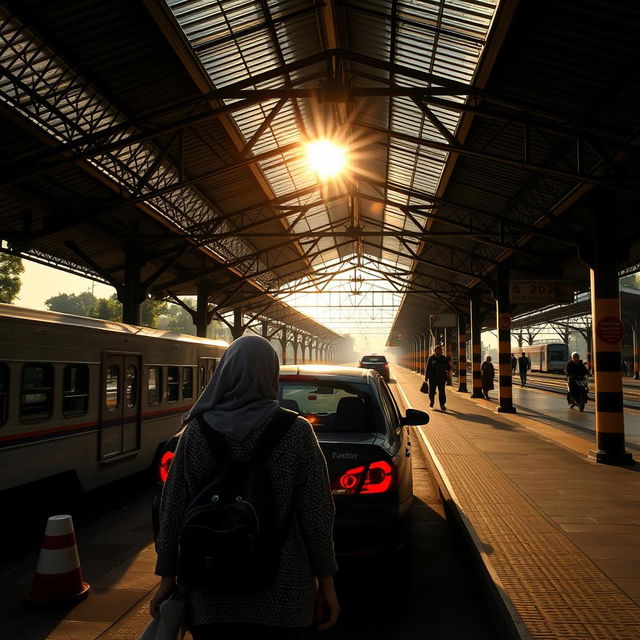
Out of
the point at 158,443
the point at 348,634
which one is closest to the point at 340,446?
the point at 348,634

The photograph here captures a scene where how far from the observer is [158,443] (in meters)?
10.8

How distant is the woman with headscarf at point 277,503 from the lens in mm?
2207

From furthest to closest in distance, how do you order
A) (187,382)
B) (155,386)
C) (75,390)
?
(187,382)
(155,386)
(75,390)

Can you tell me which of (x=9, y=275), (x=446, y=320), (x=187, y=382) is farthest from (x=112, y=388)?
(x=9, y=275)

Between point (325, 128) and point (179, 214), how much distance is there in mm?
5856

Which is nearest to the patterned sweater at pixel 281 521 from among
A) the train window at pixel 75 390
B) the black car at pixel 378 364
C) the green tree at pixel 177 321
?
the train window at pixel 75 390

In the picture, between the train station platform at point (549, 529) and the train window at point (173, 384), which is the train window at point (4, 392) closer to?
the train window at point (173, 384)

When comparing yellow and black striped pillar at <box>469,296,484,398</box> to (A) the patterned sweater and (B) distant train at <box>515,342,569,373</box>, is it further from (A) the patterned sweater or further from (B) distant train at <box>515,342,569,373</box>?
(B) distant train at <box>515,342,569,373</box>

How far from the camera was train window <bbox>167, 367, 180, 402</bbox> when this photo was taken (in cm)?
1142

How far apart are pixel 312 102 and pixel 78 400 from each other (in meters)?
9.95

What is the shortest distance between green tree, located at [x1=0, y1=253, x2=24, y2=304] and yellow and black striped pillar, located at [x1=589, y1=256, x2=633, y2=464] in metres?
44.2

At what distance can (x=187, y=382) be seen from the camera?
40.8 ft

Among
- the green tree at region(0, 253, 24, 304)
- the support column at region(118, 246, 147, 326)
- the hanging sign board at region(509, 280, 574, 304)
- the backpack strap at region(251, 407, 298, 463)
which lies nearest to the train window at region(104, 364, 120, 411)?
the backpack strap at region(251, 407, 298, 463)

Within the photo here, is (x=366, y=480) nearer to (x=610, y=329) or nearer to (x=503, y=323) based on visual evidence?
(x=610, y=329)
